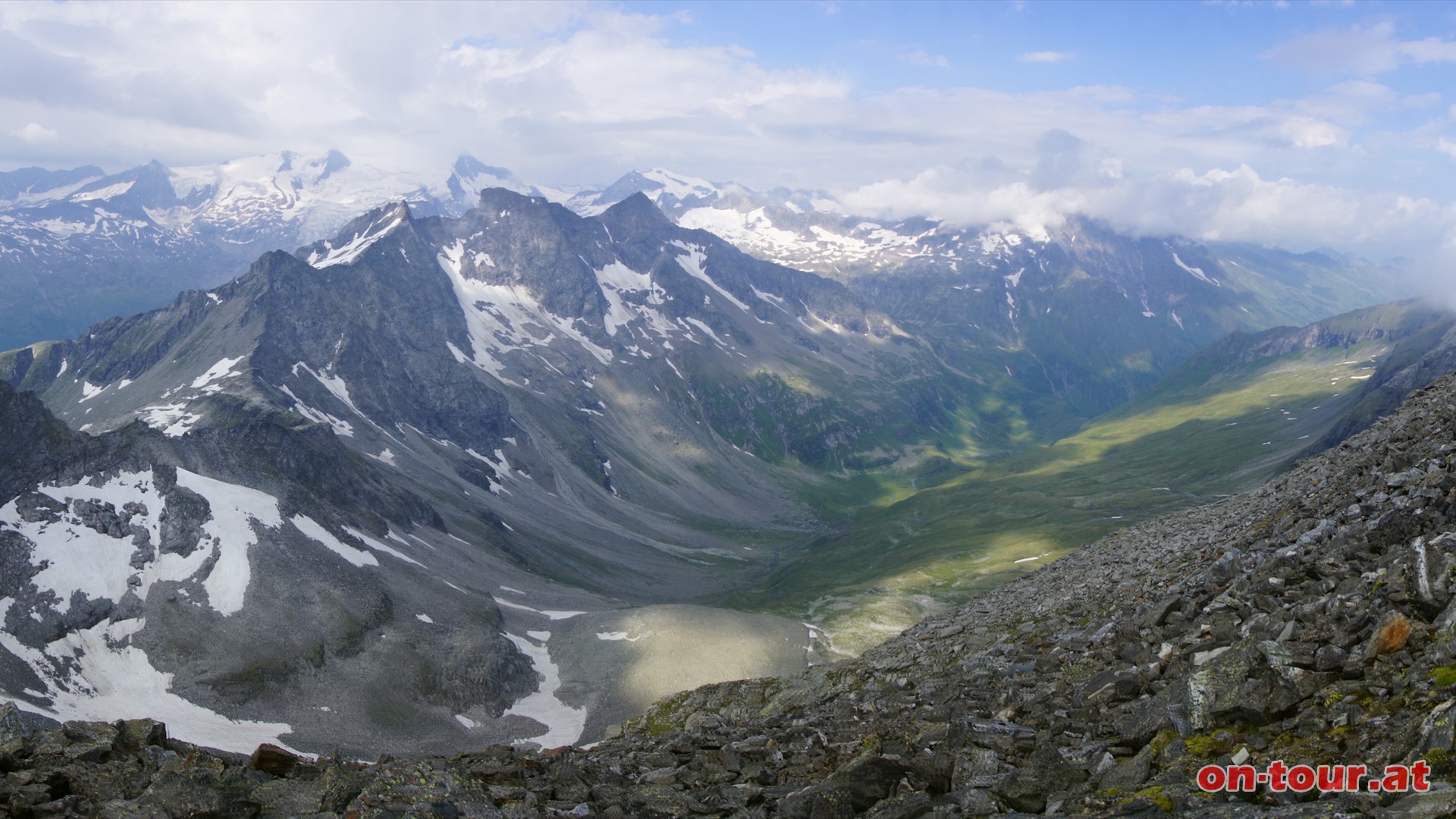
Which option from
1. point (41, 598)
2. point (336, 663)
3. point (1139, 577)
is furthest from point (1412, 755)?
point (41, 598)

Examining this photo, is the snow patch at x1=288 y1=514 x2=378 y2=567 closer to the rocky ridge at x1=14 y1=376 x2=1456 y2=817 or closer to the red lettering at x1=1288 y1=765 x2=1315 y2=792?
the rocky ridge at x1=14 y1=376 x2=1456 y2=817

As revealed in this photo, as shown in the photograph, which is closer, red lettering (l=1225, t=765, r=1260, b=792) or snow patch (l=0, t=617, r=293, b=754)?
red lettering (l=1225, t=765, r=1260, b=792)

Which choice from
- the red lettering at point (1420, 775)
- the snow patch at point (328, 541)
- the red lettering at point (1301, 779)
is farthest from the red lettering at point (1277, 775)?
the snow patch at point (328, 541)

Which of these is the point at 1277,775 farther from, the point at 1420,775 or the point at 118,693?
the point at 118,693

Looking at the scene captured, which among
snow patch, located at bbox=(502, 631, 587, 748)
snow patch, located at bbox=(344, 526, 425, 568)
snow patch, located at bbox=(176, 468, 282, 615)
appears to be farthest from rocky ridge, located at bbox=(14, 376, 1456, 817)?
snow patch, located at bbox=(344, 526, 425, 568)

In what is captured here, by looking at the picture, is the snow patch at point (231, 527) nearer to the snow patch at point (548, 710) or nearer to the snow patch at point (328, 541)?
the snow patch at point (328, 541)

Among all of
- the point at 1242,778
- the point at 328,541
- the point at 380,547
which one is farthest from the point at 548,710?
the point at 1242,778

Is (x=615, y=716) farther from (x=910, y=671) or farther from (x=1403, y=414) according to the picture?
(x=1403, y=414)

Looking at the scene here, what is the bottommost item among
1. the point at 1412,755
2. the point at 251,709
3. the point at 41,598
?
the point at 251,709
